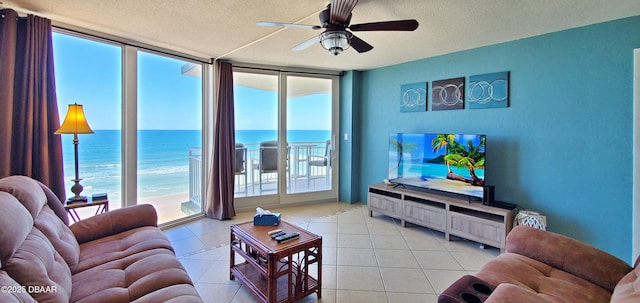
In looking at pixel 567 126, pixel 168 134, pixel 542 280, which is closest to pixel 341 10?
pixel 542 280

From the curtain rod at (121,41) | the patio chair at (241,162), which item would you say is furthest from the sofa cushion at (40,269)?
the patio chair at (241,162)

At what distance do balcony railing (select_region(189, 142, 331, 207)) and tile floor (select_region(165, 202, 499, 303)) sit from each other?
0.56 m

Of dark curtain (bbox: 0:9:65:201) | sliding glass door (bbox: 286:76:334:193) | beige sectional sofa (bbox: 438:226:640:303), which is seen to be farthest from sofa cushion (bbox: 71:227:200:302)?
sliding glass door (bbox: 286:76:334:193)

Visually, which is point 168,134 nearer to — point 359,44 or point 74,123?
point 74,123

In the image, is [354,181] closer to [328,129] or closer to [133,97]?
[328,129]

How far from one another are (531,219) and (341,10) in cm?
275

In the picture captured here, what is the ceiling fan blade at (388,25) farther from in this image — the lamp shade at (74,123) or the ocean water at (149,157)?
the ocean water at (149,157)

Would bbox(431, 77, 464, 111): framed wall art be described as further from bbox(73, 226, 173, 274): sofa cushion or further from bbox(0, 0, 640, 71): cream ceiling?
bbox(73, 226, 173, 274): sofa cushion

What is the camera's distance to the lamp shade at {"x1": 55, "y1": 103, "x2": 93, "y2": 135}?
8.12ft

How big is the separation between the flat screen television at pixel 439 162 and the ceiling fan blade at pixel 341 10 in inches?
83.6

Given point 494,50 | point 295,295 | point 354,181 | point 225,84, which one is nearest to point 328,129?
point 354,181

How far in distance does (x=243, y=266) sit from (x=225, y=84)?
266 centimetres

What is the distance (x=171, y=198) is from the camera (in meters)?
4.31

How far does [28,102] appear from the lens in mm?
2420
